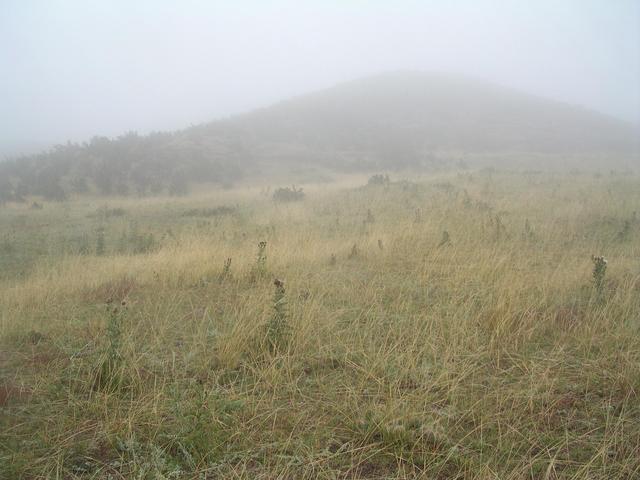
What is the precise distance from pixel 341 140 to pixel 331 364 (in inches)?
1254

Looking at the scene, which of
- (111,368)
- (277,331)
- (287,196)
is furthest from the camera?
(287,196)

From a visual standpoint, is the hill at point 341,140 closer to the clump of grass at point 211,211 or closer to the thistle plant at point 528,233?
the clump of grass at point 211,211

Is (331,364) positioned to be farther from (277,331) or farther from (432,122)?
(432,122)

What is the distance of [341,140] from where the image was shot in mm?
33594

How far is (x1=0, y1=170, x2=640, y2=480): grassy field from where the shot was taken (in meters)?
2.04

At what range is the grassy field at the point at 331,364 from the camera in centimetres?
204

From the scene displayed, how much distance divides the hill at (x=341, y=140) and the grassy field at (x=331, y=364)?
15504 mm

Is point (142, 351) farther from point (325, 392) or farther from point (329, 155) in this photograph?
point (329, 155)

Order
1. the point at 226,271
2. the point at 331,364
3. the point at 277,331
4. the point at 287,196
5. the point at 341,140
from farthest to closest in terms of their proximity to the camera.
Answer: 1. the point at 341,140
2. the point at 287,196
3. the point at 226,271
4. the point at 277,331
5. the point at 331,364

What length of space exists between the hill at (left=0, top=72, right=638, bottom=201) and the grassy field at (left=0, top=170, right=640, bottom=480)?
15.5m

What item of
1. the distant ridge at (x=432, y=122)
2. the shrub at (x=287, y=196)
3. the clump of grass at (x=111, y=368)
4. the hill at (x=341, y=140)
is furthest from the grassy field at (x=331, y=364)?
the distant ridge at (x=432, y=122)

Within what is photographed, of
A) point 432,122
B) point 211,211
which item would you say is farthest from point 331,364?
point 432,122

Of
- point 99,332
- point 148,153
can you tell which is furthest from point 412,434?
point 148,153

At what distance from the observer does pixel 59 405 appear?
2.50m
